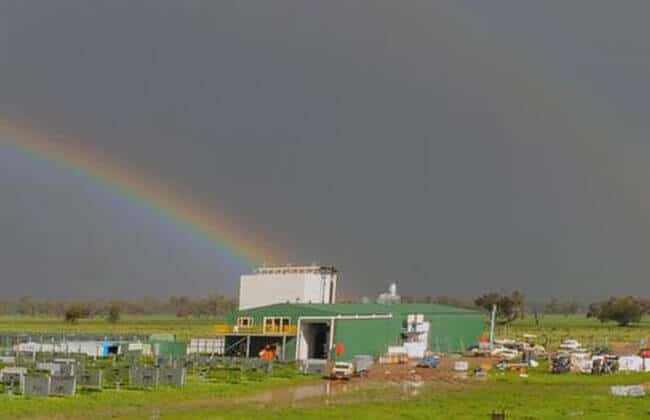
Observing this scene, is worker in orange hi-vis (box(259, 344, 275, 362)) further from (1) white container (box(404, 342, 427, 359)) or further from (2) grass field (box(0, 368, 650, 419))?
(2) grass field (box(0, 368, 650, 419))

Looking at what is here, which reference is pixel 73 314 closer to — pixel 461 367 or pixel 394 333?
pixel 394 333

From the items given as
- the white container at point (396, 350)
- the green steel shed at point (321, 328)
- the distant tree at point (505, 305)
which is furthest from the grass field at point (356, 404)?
the distant tree at point (505, 305)

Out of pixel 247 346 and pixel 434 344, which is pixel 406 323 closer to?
pixel 434 344

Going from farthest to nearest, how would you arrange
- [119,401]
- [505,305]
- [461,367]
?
[505,305]
[461,367]
[119,401]

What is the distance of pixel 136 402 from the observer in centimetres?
3559

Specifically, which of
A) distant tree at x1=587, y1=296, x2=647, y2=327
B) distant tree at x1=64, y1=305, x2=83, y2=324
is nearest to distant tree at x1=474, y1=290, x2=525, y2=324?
distant tree at x1=587, y1=296, x2=647, y2=327

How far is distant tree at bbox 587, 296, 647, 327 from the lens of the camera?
585ft

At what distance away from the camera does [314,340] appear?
66.6 metres

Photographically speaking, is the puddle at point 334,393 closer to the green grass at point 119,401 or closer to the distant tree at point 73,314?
the green grass at point 119,401

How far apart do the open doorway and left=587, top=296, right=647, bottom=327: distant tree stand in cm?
12995

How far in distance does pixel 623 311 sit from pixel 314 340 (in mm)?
131336

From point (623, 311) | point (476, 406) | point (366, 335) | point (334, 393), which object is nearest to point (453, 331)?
point (366, 335)

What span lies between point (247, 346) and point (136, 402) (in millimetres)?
30900

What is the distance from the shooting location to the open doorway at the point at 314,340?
64.6 metres
